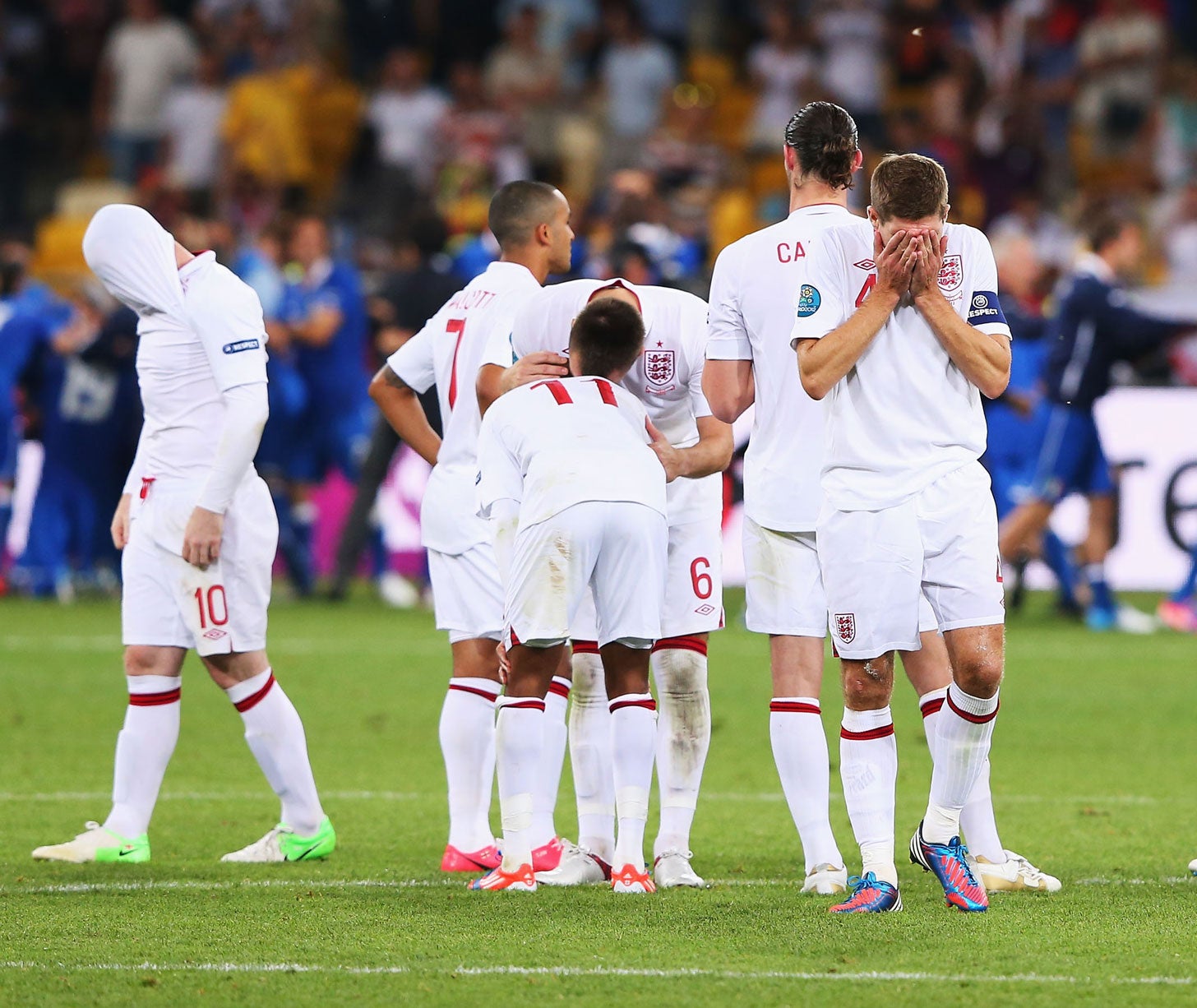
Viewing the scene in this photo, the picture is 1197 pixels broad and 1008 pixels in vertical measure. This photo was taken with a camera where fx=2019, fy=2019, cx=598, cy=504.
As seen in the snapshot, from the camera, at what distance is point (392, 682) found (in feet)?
37.8

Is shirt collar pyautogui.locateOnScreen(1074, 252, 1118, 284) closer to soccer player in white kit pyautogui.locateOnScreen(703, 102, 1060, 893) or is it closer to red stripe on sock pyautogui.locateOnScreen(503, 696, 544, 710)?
soccer player in white kit pyautogui.locateOnScreen(703, 102, 1060, 893)

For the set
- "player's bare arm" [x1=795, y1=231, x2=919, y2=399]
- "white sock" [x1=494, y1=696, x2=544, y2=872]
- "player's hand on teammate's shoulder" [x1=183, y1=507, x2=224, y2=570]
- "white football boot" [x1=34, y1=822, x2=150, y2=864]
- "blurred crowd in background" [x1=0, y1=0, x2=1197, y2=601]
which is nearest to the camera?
"player's bare arm" [x1=795, y1=231, x2=919, y2=399]

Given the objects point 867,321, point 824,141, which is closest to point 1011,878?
point 867,321

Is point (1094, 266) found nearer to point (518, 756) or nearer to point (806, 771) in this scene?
point (806, 771)

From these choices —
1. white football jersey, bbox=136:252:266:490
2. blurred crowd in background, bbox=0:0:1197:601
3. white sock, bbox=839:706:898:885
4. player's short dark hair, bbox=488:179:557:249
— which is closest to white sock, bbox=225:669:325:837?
white football jersey, bbox=136:252:266:490

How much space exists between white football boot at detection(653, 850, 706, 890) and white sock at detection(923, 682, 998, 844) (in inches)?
31.7

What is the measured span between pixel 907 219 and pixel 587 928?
2140 millimetres

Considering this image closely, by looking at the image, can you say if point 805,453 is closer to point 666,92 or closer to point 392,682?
point 392,682

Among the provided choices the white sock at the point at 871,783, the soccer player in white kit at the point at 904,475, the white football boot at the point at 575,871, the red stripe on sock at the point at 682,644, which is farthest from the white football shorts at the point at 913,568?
the white football boot at the point at 575,871

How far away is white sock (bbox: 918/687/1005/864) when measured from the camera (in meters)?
6.16

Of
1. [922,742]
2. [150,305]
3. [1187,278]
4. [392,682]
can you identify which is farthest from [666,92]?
[150,305]

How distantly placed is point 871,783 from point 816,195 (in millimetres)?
1818

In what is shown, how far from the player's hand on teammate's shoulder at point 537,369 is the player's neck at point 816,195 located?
0.87 m

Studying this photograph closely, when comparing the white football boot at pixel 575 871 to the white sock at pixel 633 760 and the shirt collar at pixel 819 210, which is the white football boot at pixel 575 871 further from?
the shirt collar at pixel 819 210
